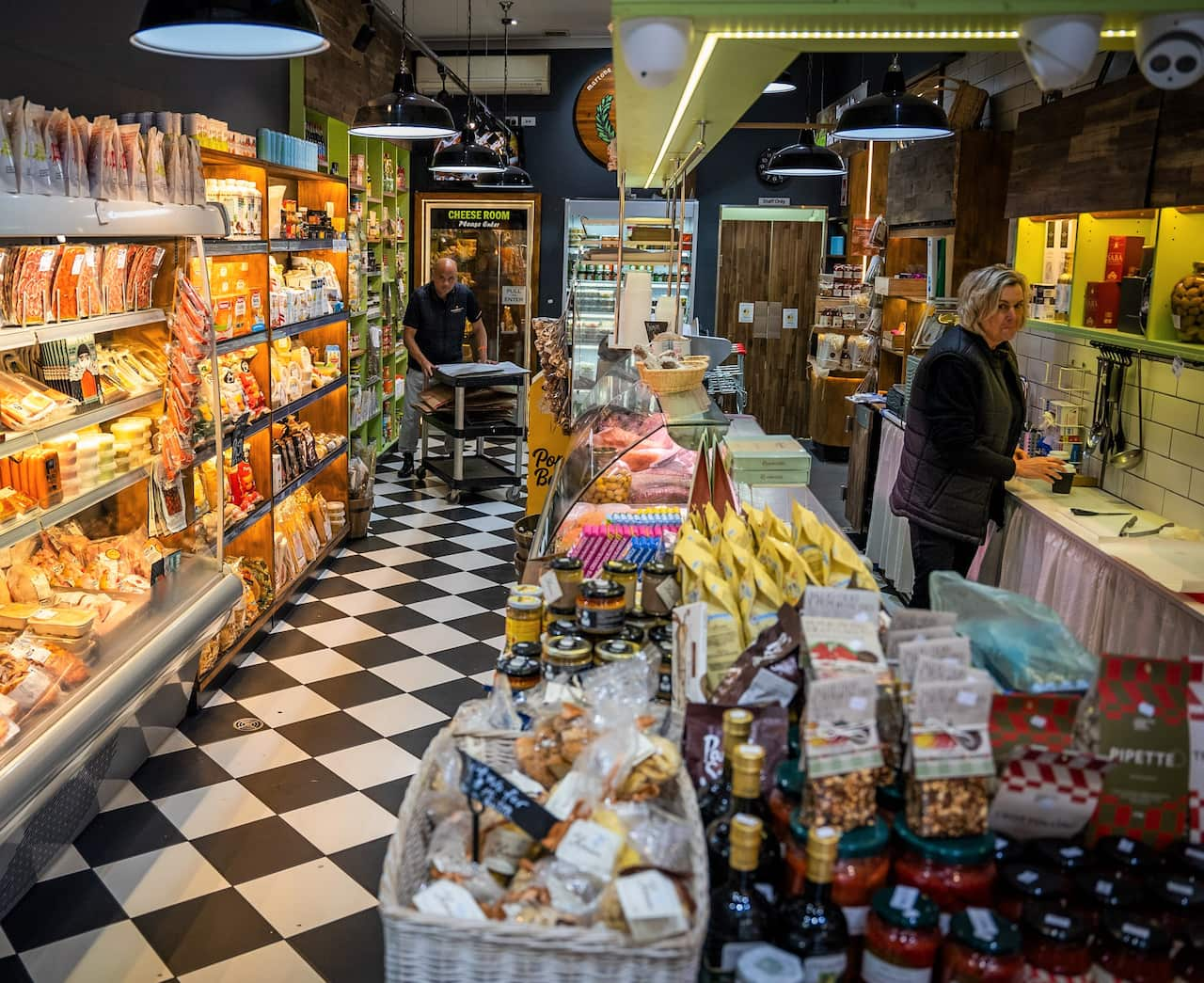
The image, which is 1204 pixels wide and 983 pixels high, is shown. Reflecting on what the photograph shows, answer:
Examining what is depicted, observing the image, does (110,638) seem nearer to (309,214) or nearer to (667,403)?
(667,403)

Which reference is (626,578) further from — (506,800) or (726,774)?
(506,800)

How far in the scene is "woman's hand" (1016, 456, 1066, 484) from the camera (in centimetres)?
444

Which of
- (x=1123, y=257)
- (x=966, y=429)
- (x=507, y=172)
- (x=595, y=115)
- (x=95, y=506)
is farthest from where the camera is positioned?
(x=595, y=115)

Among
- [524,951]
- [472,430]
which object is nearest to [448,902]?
[524,951]

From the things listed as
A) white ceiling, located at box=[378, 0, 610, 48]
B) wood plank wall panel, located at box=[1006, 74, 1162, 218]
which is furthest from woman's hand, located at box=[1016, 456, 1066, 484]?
white ceiling, located at box=[378, 0, 610, 48]

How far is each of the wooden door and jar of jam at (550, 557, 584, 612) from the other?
29.5 feet

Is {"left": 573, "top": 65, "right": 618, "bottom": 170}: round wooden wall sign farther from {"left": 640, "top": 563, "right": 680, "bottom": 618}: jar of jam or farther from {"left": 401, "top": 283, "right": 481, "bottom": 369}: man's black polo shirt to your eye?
{"left": 640, "top": 563, "right": 680, "bottom": 618}: jar of jam

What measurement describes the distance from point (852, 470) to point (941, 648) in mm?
5975

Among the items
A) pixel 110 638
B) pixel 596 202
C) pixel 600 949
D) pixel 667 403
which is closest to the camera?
pixel 600 949

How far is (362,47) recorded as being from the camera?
8242 mm

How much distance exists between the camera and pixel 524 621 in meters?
2.26

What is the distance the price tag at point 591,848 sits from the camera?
141 centimetres

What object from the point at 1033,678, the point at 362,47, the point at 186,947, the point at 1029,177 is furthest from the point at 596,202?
the point at 1033,678

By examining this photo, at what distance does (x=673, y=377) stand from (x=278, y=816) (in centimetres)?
205
